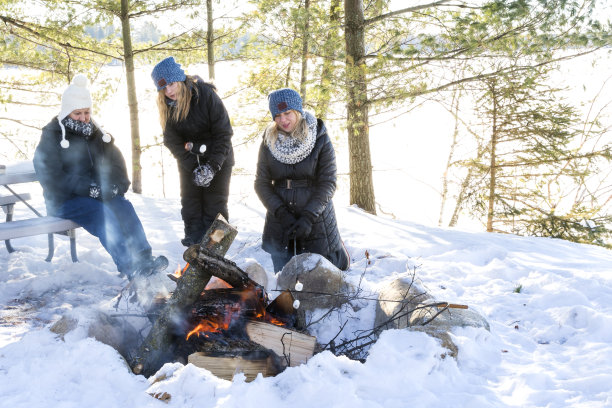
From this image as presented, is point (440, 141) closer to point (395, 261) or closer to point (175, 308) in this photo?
point (395, 261)

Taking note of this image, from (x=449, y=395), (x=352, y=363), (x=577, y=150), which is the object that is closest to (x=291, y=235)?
(x=352, y=363)

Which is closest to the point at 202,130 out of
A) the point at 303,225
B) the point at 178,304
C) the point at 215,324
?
the point at 303,225

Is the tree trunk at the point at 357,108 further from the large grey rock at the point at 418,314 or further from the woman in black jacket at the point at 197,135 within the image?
the large grey rock at the point at 418,314

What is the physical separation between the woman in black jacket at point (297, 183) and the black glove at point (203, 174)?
648mm

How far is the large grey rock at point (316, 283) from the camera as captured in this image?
341 centimetres

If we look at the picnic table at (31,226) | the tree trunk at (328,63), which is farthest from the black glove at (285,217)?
the tree trunk at (328,63)

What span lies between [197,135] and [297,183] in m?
1.30

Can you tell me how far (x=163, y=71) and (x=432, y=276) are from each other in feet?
10.5

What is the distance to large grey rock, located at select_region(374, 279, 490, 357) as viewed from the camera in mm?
2650

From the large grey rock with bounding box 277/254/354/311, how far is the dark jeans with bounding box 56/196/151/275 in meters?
1.50

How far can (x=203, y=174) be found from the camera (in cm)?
452

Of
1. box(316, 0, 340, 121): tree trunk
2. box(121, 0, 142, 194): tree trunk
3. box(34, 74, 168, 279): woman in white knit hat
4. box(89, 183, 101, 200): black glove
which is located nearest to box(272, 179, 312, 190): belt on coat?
box(34, 74, 168, 279): woman in white knit hat

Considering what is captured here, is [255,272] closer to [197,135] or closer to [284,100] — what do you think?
[284,100]

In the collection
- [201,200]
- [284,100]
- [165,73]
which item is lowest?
[201,200]
